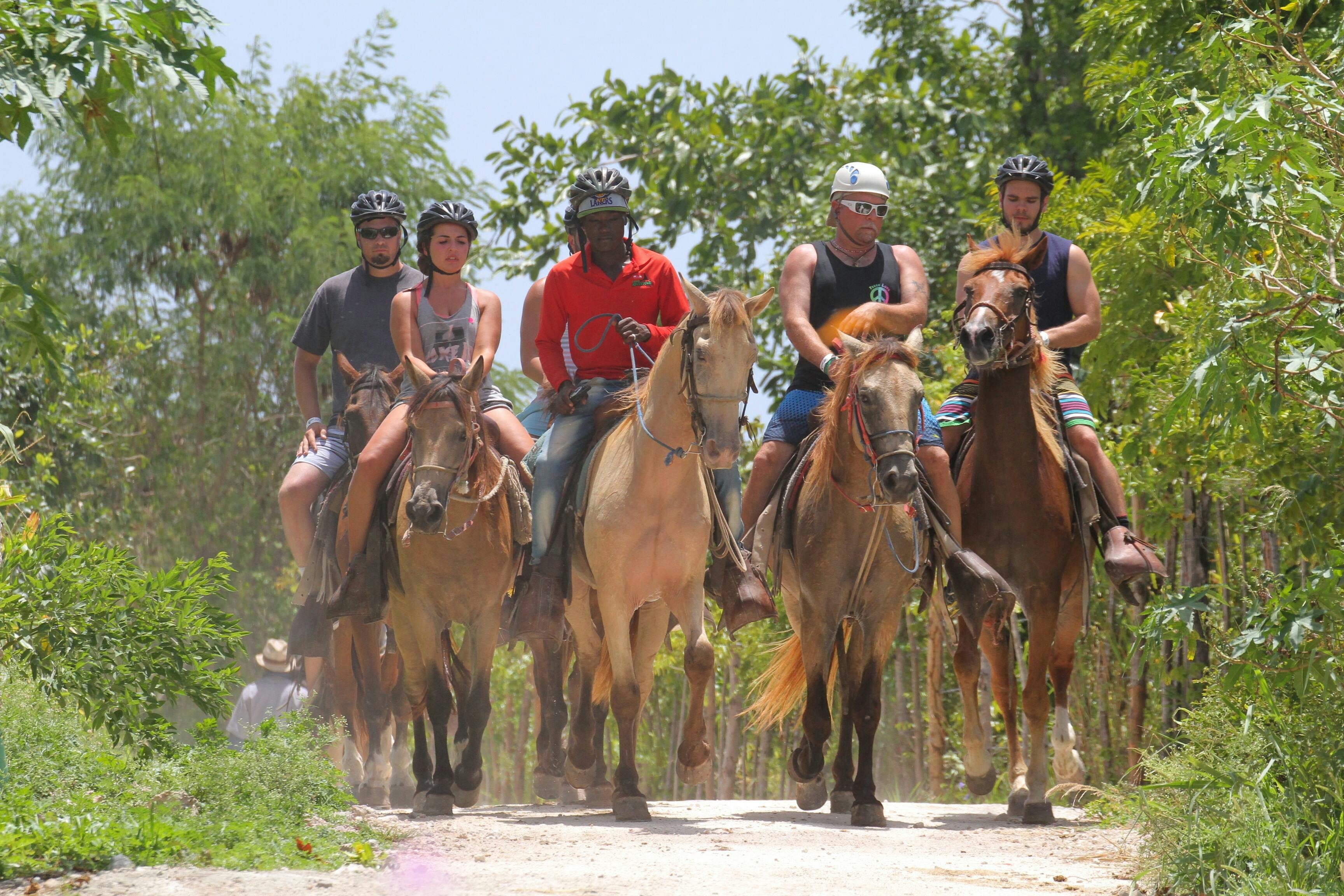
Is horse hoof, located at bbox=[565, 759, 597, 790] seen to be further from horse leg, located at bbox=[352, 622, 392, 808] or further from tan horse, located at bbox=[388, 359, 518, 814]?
horse leg, located at bbox=[352, 622, 392, 808]

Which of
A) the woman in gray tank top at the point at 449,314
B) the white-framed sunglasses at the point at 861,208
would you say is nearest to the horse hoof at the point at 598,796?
the woman in gray tank top at the point at 449,314

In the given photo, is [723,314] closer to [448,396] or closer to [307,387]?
[448,396]

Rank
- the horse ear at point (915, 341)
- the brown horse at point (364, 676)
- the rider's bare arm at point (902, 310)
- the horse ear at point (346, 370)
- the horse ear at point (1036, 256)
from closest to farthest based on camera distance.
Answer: the horse ear at point (915, 341) < the rider's bare arm at point (902, 310) < the horse ear at point (1036, 256) < the brown horse at point (364, 676) < the horse ear at point (346, 370)

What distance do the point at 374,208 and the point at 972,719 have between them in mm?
5204

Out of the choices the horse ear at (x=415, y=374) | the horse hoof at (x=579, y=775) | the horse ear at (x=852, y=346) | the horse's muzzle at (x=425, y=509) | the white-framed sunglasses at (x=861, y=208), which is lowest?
the horse hoof at (x=579, y=775)

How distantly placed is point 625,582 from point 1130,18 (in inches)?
282

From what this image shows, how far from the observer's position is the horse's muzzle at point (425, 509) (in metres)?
7.61

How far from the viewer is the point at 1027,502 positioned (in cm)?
848

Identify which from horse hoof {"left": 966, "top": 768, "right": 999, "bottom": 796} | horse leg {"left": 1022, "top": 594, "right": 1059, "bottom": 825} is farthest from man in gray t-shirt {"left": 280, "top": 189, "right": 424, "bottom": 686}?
horse leg {"left": 1022, "top": 594, "right": 1059, "bottom": 825}

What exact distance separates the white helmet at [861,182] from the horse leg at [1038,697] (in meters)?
2.56

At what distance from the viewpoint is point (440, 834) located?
22.9ft

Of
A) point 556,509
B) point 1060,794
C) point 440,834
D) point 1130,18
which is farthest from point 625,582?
point 1130,18

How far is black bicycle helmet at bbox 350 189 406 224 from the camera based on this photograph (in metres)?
10.4

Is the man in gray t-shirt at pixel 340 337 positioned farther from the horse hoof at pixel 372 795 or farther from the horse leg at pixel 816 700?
the horse leg at pixel 816 700
